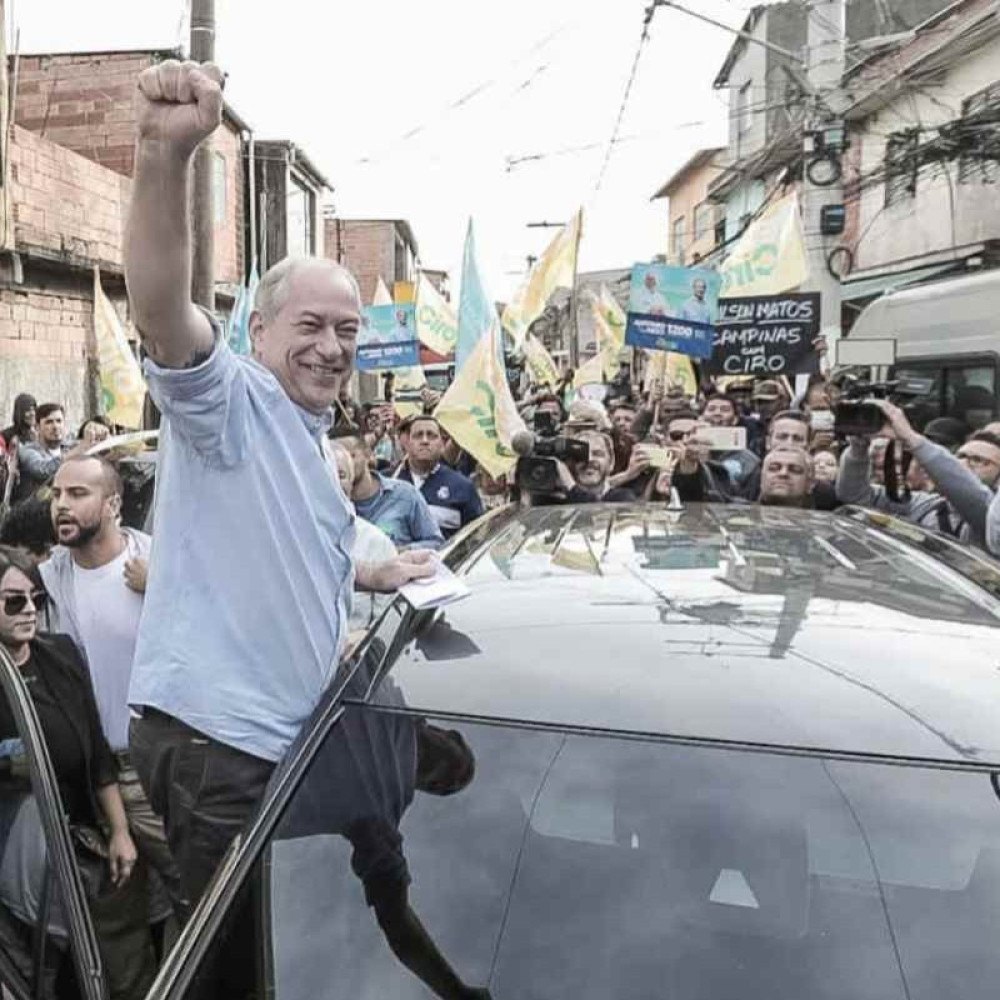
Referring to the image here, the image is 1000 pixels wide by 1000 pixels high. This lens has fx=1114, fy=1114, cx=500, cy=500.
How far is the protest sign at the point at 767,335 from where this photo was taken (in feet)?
27.4

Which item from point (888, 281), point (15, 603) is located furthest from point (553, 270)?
point (888, 281)

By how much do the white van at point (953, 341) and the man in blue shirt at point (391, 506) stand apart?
428 cm

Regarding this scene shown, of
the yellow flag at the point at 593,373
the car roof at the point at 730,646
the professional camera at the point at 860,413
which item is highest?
the yellow flag at the point at 593,373

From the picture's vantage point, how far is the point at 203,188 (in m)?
8.80


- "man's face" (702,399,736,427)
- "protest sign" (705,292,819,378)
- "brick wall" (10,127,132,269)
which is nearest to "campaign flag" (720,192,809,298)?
"protest sign" (705,292,819,378)

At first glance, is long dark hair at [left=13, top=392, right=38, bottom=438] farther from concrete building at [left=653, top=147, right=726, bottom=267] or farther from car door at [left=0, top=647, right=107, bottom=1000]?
concrete building at [left=653, top=147, right=726, bottom=267]

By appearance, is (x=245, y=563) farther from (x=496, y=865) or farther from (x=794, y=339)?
(x=794, y=339)

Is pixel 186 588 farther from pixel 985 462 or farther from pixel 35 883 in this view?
pixel 985 462

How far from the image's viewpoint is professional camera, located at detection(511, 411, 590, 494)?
Answer: 4.25 meters

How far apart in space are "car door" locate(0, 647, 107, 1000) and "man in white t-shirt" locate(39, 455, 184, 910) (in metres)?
0.47

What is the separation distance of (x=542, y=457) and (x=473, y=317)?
2759mm

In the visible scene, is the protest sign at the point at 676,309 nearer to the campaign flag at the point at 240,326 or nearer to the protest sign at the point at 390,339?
the campaign flag at the point at 240,326

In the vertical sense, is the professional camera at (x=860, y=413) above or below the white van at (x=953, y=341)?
below

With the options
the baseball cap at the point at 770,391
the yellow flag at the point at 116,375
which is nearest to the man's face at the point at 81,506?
the yellow flag at the point at 116,375
